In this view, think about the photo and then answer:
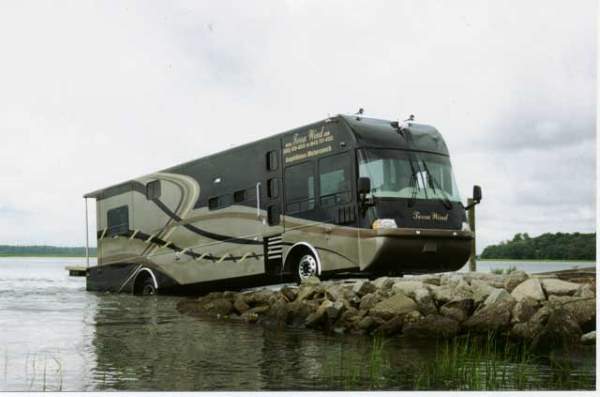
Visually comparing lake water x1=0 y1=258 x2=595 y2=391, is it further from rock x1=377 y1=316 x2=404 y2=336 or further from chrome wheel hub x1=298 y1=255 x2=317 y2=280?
chrome wheel hub x1=298 y1=255 x2=317 y2=280

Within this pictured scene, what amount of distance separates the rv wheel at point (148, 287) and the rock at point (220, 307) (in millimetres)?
5018

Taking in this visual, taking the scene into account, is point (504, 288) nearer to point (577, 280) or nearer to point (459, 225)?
point (577, 280)

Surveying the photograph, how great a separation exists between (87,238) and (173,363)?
1482 cm

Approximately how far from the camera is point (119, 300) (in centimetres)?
1905

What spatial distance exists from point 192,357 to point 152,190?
1128cm

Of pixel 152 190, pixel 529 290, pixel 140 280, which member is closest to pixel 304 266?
pixel 529 290

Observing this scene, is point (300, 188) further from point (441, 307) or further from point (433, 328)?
point (433, 328)

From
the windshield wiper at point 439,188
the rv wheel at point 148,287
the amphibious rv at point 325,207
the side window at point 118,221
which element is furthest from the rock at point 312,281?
the side window at point 118,221

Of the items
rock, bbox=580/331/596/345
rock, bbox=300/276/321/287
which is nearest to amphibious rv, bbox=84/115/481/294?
rock, bbox=300/276/321/287

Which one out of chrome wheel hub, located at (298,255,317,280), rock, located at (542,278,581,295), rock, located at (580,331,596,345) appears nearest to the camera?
rock, located at (580,331,596,345)

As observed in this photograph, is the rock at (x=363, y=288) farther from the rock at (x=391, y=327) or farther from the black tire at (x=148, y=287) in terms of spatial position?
the black tire at (x=148, y=287)

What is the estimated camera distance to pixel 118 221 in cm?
2212

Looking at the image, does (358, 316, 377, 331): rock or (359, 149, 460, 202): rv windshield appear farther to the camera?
(359, 149, 460, 202): rv windshield

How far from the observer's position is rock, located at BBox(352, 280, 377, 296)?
13508 mm
